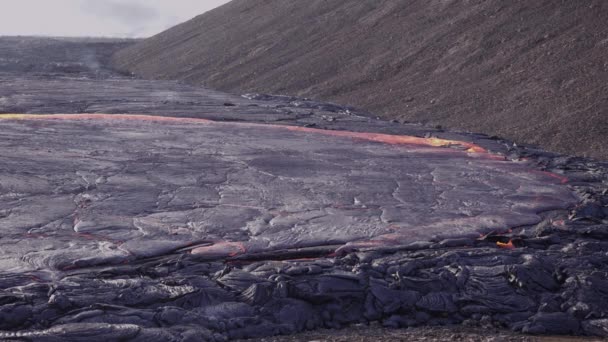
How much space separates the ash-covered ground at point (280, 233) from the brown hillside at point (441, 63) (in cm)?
262

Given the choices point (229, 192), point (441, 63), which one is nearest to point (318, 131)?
point (229, 192)

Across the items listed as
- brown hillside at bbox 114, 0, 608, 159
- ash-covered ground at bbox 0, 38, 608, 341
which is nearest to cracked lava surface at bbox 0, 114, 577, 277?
ash-covered ground at bbox 0, 38, 608, 341

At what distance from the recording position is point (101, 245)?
538 centimetres

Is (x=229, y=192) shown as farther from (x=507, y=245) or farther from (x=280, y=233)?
(x=507, y=245)

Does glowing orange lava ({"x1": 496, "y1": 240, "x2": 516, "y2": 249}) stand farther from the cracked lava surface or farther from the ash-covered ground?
the cracked lava surface

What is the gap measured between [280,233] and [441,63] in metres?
11.6

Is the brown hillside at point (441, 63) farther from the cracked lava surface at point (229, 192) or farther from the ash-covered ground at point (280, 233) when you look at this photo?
the cracked lava surface at point (229, 192)

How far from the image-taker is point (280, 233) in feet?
19.4

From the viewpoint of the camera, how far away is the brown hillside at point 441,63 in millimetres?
12742

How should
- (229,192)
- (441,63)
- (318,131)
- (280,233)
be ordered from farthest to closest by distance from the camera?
(441,63), (318,131), (229,192), (280,233)

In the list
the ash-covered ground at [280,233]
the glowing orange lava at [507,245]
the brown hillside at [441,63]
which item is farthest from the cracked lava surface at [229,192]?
the brown hillside at [441,63]

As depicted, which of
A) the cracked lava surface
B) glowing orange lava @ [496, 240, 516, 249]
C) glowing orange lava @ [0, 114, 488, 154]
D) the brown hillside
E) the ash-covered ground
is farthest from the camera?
the brown hillside

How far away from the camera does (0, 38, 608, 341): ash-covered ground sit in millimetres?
4535

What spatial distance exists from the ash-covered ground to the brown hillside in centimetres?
262
